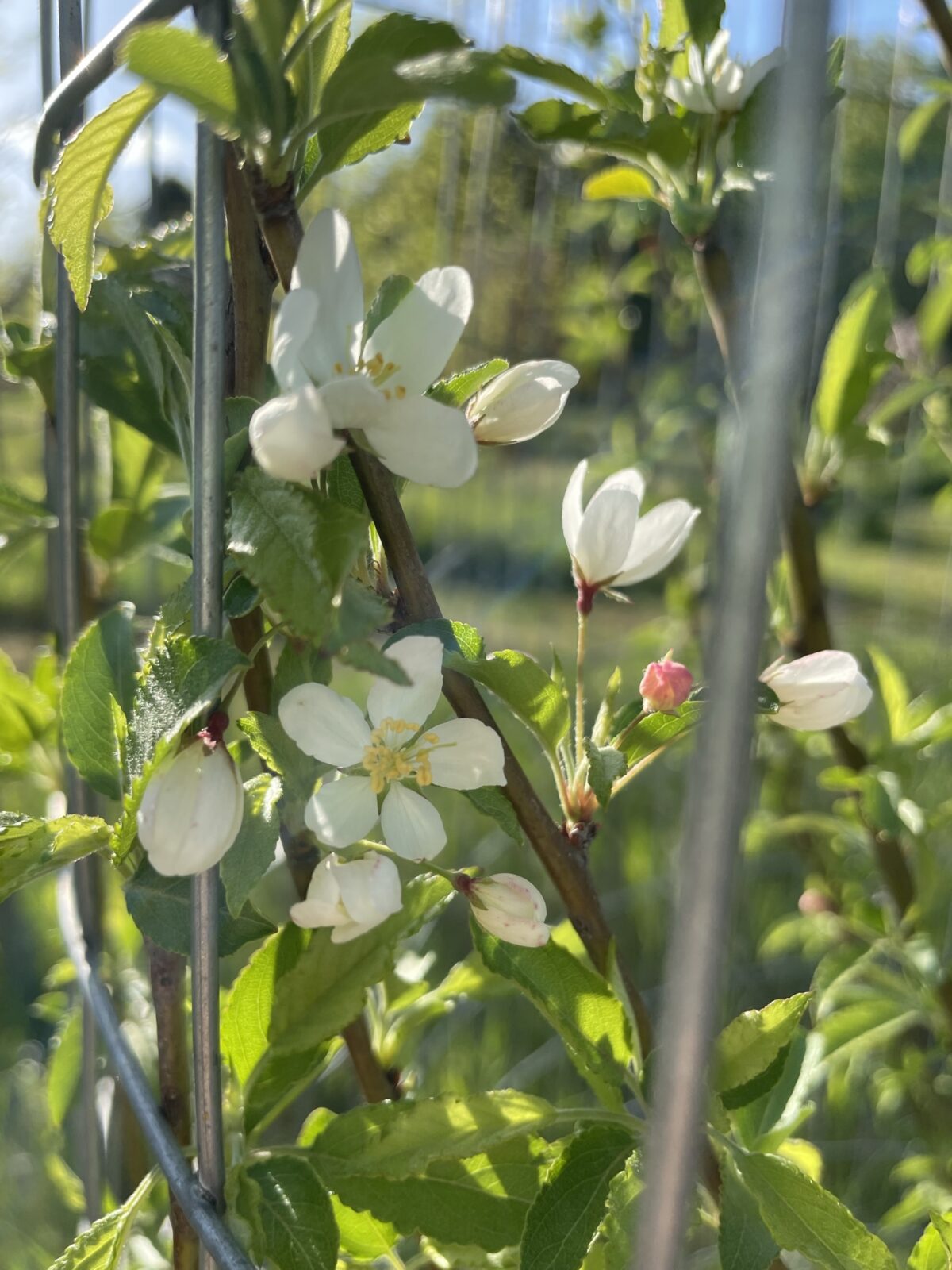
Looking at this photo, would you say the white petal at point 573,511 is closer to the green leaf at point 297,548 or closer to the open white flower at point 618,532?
the open white flower at point 618,532

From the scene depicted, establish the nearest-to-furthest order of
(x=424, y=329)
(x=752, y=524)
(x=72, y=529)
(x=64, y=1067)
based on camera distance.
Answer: (x=752, y=524), (x=424, y=329), (x=72, y=529), (x=64, y=1067)

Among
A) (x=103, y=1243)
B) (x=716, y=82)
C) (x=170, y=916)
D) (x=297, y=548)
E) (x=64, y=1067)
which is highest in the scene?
(x=716, y=82)

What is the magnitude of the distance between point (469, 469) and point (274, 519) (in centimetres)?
4

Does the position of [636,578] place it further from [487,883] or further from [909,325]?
[909,325]

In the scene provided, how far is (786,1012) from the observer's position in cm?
32

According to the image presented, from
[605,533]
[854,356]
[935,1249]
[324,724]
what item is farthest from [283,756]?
[854,356]

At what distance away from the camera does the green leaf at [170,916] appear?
0.99 ft

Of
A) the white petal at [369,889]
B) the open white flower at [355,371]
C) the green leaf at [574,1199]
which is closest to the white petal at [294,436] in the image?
the open white flower at [355,371]

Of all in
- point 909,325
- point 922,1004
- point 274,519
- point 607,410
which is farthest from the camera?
point 607,410

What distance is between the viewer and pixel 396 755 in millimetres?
302

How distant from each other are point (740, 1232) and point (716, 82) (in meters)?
0.37

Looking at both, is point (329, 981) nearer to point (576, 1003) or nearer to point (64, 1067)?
point (576, 1003)

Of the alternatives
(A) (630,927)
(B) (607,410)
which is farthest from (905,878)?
(B) (607,410)

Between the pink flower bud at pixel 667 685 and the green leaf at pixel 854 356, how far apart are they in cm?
35
